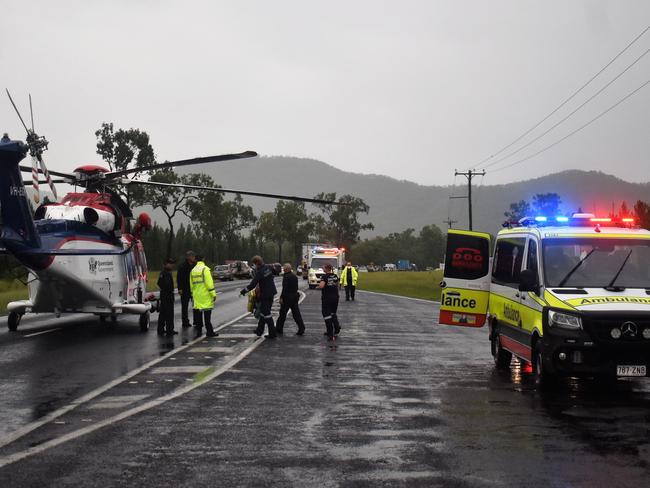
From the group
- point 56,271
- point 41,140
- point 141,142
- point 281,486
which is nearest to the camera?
point 281,486

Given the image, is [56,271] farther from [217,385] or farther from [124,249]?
[217,385]

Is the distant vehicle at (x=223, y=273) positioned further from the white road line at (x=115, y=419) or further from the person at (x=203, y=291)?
the white road line at (x=115, y=419)

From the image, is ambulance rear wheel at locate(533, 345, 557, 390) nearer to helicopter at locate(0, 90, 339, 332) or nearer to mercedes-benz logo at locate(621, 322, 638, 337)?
mercedes-benz logo at locate(621, 322, 638, 337)

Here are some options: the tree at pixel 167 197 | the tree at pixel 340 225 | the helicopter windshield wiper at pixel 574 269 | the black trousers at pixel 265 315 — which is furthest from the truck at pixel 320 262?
the tree at pixel 340 225

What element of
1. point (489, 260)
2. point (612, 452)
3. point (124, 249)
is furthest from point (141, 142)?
point (612, 452)

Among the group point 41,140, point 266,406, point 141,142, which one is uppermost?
point 141,142

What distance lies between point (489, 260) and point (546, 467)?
8052 millimetres

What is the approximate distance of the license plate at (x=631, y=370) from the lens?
36.3ft

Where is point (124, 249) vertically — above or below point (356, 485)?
above

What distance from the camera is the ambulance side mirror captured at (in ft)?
39.9

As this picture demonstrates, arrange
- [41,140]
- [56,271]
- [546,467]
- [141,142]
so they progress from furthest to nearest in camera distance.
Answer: [141,142]
[56,271]
[41,140]
[546,467]

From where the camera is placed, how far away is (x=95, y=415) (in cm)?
970

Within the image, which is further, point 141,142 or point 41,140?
point 141,142

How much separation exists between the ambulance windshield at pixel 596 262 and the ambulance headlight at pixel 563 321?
0.75 m
